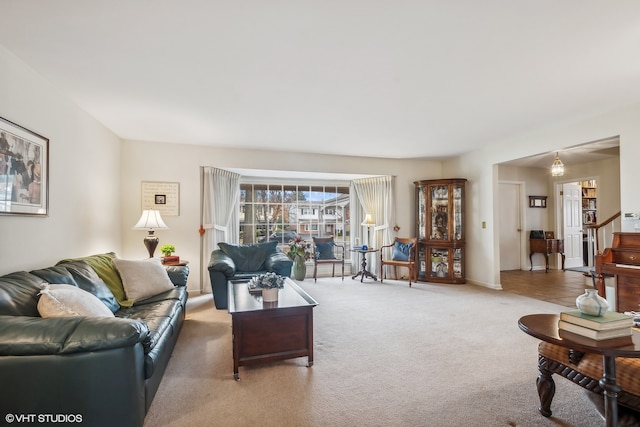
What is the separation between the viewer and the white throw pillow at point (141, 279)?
2969 millimetres

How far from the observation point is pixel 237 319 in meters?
2.41

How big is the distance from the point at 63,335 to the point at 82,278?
128 cm

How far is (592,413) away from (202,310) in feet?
12.6

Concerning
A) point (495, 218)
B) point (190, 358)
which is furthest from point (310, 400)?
point (495, 218)

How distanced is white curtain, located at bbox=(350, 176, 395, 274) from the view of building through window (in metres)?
0.30

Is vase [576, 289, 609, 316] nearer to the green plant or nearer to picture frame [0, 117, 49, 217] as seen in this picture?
picture frame [0, 117, 49, 217]

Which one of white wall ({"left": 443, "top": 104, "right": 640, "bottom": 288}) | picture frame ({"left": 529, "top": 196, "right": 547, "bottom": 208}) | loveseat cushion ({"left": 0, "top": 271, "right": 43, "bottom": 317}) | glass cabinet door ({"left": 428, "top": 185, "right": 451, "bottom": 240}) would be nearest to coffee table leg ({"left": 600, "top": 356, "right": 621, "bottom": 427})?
white wall ({"left": 443, "top": 104, "right": 640, "bottom": 288})

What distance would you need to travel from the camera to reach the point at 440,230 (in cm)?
607

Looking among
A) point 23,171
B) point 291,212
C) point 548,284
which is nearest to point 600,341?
point 23,171

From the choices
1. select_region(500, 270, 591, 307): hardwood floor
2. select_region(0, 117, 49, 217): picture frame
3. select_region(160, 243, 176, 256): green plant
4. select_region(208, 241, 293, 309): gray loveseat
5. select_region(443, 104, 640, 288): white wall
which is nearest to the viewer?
select_region(0, 117, 49, 217): picture frame

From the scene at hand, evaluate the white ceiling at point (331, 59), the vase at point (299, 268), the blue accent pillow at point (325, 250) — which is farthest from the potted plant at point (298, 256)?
the white ceiling at point (331, 59)

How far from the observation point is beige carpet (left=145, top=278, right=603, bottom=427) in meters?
1.90

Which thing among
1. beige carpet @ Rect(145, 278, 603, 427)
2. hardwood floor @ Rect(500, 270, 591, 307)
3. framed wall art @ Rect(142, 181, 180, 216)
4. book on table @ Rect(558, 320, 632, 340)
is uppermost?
framed wall art @ Rect(142, 181, 180, 216)

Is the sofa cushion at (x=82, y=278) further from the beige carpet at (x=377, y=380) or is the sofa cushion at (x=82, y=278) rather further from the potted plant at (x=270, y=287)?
the potted plant at (x=270, y=287)
